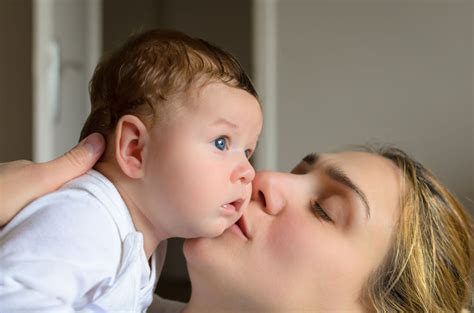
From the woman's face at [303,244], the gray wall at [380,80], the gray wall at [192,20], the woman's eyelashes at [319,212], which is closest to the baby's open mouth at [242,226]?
the woman's face at [303,244]

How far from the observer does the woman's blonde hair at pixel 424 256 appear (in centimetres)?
113

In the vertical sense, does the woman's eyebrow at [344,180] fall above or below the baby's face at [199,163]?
below

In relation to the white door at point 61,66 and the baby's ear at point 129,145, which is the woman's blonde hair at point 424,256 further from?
the white door at point 61,66

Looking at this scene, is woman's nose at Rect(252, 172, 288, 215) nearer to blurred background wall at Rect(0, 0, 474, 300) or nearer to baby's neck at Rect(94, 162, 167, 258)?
baby's neck at Rect(94, 162, 167, 258)

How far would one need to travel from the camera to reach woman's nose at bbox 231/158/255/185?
95cm

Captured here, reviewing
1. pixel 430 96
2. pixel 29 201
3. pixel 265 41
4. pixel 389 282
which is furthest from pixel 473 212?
pixel 29 201

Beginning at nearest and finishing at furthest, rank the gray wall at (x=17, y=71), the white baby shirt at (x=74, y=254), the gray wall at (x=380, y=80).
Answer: the white baby shirt at (x=74, y=254)
the gray wall at (x=17, y=71)
the gray wall at (x=380, y=80)

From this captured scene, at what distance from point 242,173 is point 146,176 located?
0.47ft

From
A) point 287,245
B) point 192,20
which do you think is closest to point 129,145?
point 287,245

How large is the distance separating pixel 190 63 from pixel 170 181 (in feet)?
0.60

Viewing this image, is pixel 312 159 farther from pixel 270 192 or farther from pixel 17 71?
pixel 17 71

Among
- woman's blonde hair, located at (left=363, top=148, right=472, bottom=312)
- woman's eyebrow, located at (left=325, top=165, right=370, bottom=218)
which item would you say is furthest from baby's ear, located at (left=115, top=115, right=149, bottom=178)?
woman's blonde hair, located at (left=363, top=148, right=472, bottom=312)

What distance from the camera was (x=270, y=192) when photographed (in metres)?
1.08

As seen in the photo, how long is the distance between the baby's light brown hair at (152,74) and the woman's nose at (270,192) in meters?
0.17
